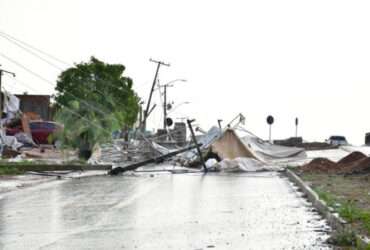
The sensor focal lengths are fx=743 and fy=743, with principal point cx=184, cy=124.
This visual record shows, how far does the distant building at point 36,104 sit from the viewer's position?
316ft

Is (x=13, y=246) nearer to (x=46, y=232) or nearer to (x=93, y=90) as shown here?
(x=46, y=232)

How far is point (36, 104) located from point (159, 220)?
86.3m

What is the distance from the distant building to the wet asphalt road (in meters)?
76.7

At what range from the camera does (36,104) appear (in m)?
97.2

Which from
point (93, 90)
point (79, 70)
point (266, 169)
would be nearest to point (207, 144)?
point (266, 169)

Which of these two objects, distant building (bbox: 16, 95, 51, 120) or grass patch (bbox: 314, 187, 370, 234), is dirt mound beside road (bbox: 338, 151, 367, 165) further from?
distant building (bbox: 16, 95, 51, 120)

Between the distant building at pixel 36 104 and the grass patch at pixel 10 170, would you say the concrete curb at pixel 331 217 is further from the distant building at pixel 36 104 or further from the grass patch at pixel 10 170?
the distant building at pixel 36 104

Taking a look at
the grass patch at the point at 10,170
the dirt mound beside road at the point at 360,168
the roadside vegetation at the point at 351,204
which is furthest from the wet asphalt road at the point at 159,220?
the grass patch at the point at 10,170

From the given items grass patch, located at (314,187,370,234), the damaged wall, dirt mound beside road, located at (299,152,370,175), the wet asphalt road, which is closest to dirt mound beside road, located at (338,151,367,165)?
dirt mound beside road, located at (299,152,370,175)

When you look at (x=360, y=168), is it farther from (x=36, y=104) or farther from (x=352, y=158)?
(x=36, y=104)

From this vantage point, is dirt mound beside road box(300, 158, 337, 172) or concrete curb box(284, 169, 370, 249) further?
dirt mound beside road box(300, 158, 337, 172)

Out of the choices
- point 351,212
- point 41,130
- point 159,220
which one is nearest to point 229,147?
point 41,130

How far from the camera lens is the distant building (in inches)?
3794

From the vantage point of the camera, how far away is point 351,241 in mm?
9594
